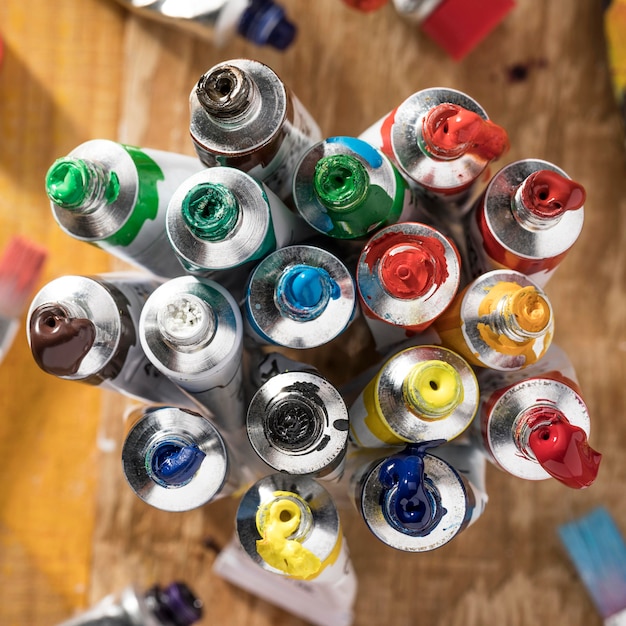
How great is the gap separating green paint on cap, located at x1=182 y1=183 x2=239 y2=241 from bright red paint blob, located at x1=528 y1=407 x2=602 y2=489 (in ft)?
0.72

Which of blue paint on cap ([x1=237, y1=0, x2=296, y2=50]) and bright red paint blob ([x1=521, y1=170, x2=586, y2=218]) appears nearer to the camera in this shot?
bright red paint blob ([x1=521, y1=170, x2=586, y2=218])

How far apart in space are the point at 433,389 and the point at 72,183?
246 millimetres

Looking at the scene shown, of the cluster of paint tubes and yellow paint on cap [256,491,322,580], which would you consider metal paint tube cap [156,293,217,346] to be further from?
yellow paint on cap [256,491,322,580]

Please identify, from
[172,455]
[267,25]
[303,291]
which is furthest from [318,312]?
[267,25]

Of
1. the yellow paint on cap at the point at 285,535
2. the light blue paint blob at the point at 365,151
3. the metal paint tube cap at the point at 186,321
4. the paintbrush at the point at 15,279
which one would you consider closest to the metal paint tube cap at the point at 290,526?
the yellow paint on cap at the point at 285,535

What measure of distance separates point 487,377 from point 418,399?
101 millimetres

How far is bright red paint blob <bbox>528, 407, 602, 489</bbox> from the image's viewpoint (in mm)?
365

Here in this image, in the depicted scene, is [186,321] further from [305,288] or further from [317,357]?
[317,357]

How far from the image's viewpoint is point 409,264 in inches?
15.3

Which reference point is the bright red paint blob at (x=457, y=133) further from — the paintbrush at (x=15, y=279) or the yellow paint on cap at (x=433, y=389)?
the paintbrush at (x=15, y=279)

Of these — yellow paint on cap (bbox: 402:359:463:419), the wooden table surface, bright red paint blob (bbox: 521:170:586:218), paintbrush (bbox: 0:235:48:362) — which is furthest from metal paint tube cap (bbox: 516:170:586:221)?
paintbrush (bbox: 0:235:48:362)

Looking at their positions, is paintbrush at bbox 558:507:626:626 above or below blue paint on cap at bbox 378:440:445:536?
below

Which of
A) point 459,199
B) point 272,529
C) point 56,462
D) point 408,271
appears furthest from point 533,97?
point 56,462

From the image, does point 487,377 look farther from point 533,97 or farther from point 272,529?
point 533,97
